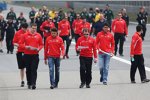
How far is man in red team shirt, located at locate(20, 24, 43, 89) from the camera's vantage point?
1850 cm

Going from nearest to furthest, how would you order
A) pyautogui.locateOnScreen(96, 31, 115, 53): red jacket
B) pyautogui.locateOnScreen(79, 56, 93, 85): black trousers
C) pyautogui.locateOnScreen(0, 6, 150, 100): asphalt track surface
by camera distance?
pyautogui.locateOnScreen(0, 6, 150, 100): asphalt track surface → pyautogui.locateOnScreen(79, 56, 93, 85): black trousers → pyautogui.locateOnScreen(96, 31, 115, 53): red jacket

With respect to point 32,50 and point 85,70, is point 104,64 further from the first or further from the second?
point 32,50

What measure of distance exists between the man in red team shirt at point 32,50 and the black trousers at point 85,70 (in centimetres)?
121

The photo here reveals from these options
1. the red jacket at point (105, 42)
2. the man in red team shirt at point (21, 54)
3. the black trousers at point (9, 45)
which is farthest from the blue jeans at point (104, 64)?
the black trousers at point (9, 45)

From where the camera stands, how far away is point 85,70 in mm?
18906

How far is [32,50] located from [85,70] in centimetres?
153

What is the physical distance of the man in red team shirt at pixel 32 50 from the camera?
728 inches

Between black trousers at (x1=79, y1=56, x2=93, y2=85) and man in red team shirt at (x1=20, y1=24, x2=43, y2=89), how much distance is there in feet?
3.97

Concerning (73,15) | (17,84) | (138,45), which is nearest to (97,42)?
(138,45)

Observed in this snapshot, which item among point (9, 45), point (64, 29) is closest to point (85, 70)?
point (64, 29)

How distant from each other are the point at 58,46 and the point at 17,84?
1.75 meters

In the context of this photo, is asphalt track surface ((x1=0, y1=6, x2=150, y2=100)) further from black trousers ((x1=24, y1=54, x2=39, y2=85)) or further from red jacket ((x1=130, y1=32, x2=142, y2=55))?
red jacket ((x1=130, y1=32, x2=142, y2=55))

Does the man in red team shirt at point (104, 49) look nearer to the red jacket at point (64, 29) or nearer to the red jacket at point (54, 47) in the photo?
the red jacket at point (54, 47)

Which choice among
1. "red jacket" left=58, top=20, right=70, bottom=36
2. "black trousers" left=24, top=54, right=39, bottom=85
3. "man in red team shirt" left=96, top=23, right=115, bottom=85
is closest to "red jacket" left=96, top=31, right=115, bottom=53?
"man in red team shirt" left=96, top=23, right=115, bottom=85
